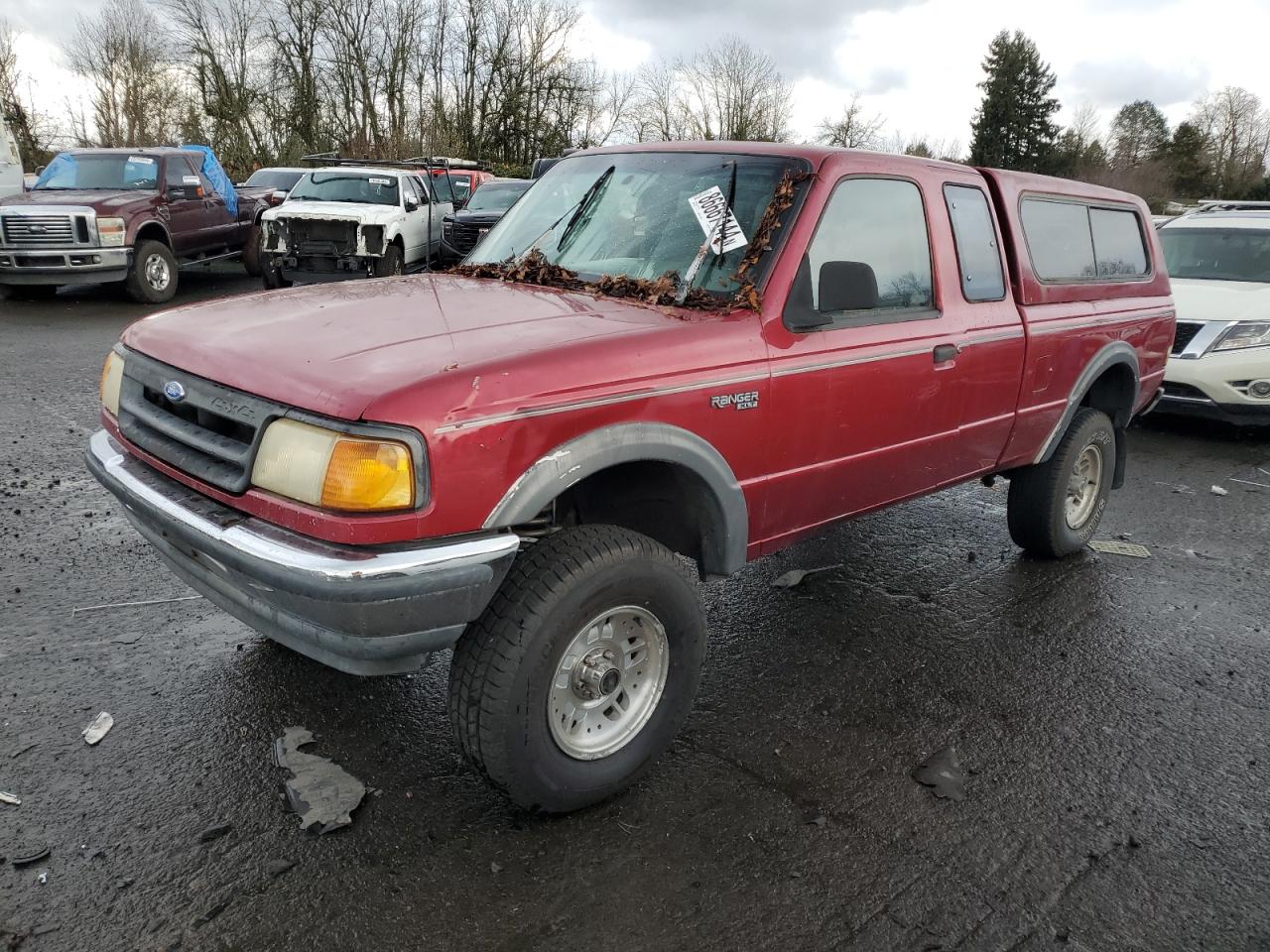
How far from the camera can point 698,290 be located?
3039 mm

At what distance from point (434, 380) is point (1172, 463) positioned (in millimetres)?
6595

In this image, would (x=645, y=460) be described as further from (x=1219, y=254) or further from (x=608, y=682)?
(x=1219, y=254)

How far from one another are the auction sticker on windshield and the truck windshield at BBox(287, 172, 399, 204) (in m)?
11.1

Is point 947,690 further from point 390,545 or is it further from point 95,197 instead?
point 95,197

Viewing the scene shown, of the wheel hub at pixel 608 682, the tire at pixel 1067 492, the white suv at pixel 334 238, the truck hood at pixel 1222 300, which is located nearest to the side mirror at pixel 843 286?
the wheel hub at pixel 608 682

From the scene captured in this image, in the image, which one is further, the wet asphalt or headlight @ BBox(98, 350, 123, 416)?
headlight @ BBox(98, 350, 123, 416)

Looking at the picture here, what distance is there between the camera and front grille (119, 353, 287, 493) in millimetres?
2402

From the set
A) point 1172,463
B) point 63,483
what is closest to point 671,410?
point 63,483

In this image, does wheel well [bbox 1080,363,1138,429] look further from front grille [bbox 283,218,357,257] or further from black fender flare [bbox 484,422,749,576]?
front grille [bbox 283,218,357,257]

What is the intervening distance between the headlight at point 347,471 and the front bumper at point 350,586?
4.6 inches

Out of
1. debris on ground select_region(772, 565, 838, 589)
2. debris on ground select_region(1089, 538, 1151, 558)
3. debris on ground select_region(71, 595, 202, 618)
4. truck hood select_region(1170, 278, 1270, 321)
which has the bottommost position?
debris on ground select_region(1089, 538, 1151, 558)

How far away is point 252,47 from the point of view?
35562mm

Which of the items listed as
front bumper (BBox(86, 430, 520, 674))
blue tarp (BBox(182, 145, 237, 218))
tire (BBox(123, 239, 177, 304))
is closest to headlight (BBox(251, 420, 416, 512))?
front bumper (BBox(86, 430, 520, 674))

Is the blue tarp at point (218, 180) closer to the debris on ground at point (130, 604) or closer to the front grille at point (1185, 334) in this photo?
the debris on ground at point (130, 604)
